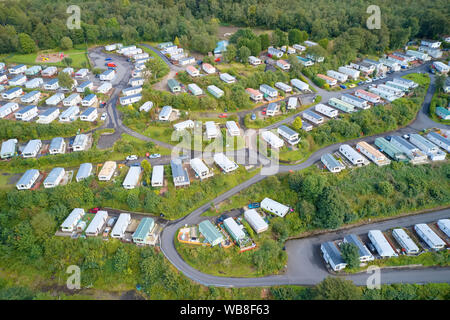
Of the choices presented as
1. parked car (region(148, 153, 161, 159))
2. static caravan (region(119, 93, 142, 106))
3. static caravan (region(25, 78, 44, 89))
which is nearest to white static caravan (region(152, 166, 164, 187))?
parked car (region(148, 153, 161, 159))

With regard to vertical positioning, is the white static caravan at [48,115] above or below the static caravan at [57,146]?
above

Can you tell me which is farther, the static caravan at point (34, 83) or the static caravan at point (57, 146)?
the static caravan at point (34, 83)

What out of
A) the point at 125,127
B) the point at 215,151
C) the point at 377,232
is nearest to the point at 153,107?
the point at 125,127

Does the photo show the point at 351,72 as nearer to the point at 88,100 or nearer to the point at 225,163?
the point at 225,163

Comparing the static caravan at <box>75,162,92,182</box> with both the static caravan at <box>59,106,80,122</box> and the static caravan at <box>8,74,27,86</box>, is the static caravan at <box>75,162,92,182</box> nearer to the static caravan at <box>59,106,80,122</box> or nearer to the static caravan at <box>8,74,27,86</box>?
the static caravan at <box>59,106,80,122</box>

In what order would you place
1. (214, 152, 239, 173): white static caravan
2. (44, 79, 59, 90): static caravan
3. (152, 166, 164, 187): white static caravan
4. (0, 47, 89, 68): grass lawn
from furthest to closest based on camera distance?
(0, 47, 89, 68): grass lawn < (44, 79, 59, 90): static caravan < (214, 152, 239, 173): white static caravan < (152, 166, 164, 187): white static caravan

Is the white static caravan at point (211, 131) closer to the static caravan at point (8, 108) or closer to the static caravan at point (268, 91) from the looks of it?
the static caravan at point (268, 91)

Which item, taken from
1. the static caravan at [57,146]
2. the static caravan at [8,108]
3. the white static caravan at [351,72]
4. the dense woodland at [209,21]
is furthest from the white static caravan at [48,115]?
the white static caravan at [351,72]

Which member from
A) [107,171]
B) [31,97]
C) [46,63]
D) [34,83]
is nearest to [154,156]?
[107,171]
